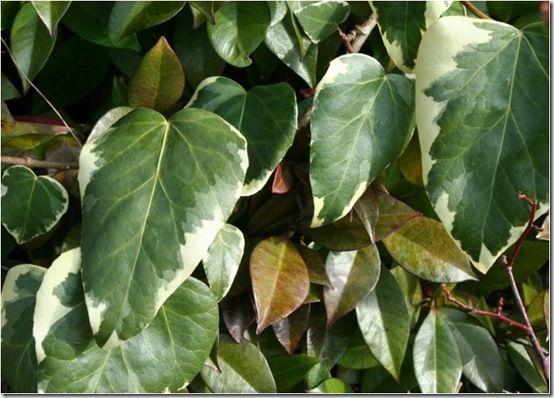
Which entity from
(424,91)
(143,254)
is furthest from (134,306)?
(424,91)

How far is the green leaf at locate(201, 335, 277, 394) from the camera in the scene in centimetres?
108

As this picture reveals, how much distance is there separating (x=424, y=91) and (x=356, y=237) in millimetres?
223

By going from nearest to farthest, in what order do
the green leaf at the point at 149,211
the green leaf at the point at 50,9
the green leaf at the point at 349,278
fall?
the green leaf at the point at 149,211, the green leaf at the point at 50,9, the green leaf at the point at 349,278

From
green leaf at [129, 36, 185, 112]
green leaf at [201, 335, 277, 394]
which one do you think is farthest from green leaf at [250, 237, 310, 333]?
green leaf at [129, 36, 185, 112]

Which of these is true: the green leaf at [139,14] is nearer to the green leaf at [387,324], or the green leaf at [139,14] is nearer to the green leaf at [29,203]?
the green leaf at [29,203]

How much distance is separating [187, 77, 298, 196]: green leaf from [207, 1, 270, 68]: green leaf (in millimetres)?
34

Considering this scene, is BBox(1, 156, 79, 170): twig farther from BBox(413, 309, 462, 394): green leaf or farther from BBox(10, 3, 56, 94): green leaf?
BBox(413, 309, 462, 394): green leaf

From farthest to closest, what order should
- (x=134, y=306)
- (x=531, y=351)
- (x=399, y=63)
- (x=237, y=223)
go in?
1. (x=531, y=351)
2. (x=237, y=223)
3. (x=399, y=63)
4. (x=134, y=306)

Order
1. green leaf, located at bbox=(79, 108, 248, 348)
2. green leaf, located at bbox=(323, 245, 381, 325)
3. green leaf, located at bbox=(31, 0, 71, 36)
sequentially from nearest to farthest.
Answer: green leaf, located at bbox=(79, 108, 248, 348), green leaf, located at bbox=(31, 0, 71, 36), green leaf, located at bbox=(323, 245, 381, 325)

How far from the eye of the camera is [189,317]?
95 centimetres

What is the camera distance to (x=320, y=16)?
3.31 ft

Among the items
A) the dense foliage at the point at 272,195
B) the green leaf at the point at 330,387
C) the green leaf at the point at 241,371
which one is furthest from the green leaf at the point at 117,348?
the green leaf at the point at 330,387

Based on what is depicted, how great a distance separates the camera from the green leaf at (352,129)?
90 cm

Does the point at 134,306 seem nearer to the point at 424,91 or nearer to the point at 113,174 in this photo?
the point at 113,174
